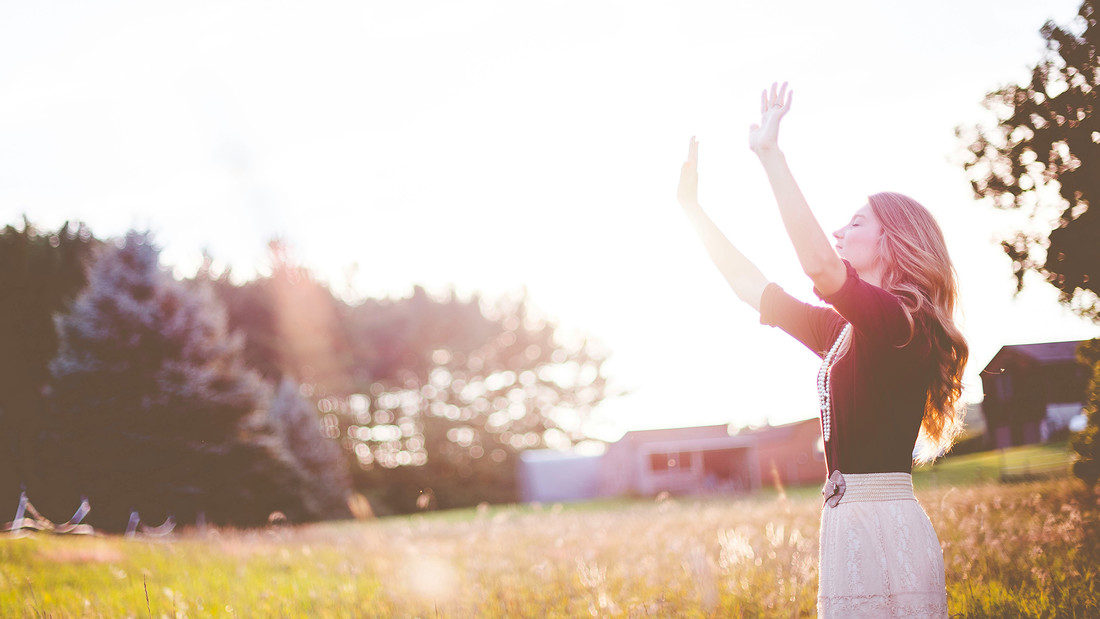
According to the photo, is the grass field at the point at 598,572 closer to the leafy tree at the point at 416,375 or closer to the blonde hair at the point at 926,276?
the blonde hair at the point at 926,276

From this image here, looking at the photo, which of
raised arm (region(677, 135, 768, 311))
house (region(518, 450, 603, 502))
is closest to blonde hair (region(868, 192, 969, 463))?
raised arm (region(677, 135, 768, 311))

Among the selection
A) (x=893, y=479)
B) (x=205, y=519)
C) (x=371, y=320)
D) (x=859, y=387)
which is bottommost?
(x=205, y=519)

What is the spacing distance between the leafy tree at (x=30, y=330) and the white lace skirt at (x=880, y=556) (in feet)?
60.9

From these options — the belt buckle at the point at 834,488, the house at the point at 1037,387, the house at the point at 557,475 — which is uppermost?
the house at the point at 1037,387

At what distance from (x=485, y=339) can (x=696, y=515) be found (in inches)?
1340

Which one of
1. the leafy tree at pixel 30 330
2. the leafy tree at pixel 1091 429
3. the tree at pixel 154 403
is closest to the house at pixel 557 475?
the tree at pixel 154 403

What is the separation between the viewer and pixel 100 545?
9.16 meters

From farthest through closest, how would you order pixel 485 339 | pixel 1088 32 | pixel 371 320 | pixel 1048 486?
pixel 485 339 < pixel 371 320 < pixel 1048 486 < pixel 1088 32

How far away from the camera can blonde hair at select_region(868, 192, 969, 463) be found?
2.08 m

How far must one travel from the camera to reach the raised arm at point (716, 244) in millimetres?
2641

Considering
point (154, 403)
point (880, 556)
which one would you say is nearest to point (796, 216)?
point (880, 556)

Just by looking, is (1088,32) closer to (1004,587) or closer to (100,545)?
(1004,587)

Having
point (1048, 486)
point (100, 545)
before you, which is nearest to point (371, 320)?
point (100, 545)

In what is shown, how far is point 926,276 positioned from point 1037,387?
133 inches
